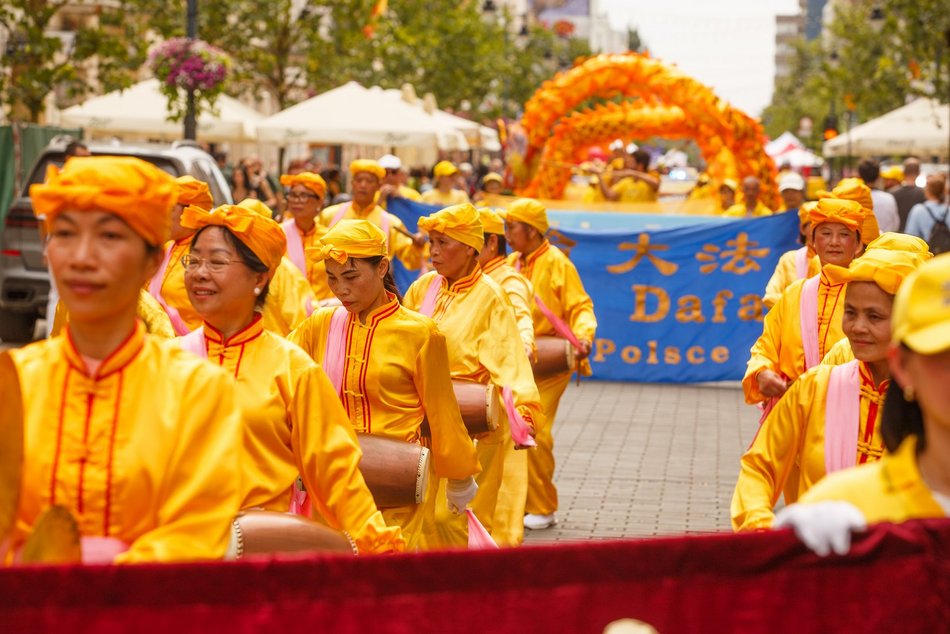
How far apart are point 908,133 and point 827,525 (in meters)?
23.4

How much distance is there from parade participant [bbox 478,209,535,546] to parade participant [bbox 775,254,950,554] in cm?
504

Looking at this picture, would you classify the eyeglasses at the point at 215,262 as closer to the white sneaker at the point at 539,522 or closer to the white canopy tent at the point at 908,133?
the white sneaker at the point at 539,522

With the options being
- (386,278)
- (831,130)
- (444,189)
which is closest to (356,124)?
(444,189)

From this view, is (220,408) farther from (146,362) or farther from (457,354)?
(457,354)

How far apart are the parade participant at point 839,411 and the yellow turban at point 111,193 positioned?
1902 millimetres

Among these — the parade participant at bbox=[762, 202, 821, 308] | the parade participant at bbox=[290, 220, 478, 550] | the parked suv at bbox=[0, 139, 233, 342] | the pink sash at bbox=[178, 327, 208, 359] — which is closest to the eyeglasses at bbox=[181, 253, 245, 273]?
the pink sash at bbox=[178, 327, 208, 359]

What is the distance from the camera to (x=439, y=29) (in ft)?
146

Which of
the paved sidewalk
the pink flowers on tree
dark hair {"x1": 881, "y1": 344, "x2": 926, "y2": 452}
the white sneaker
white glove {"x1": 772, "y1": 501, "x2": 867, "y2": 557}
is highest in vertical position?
the pink flowers on tree

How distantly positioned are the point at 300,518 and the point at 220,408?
104 cm

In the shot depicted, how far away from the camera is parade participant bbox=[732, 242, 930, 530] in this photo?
4.58 m

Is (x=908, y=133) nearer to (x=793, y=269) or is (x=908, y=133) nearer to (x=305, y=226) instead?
(x=305, y=226)

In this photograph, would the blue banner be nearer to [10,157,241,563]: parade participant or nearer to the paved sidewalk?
the paved sidewalk

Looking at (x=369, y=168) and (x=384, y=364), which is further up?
(x=369, y=168)

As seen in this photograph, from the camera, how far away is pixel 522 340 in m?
8.26
